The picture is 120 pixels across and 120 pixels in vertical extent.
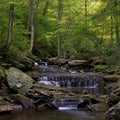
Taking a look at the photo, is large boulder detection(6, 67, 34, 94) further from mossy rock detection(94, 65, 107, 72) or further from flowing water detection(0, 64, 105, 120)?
mossy rock detection(94, 65, 107, 72)

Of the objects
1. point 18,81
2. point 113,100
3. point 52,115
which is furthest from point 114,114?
point 18,81

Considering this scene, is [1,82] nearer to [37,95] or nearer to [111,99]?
[37,95]

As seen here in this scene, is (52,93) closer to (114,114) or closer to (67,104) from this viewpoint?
(67,104)

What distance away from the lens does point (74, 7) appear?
2825 cm

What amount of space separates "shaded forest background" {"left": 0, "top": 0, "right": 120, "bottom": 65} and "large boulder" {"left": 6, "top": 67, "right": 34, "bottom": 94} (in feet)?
10.0

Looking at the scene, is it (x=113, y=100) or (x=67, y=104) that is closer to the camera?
(x=113, y=100)

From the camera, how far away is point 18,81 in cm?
1554

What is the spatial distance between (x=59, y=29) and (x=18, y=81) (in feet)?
39.9

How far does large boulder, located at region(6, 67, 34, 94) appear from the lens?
1499cm

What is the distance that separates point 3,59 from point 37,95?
5886 mm

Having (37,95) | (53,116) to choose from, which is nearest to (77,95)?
(37,95)

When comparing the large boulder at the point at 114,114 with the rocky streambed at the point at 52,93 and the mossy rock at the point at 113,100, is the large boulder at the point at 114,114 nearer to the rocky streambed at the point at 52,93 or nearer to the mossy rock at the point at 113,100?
the rocky streambed at the point at 52,93

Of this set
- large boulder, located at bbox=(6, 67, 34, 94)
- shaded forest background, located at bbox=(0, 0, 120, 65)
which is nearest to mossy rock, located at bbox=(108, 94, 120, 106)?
large boulder, located at bbox=(6, 67, 34, 94)

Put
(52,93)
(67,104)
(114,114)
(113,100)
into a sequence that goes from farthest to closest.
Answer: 1. (52,93)
2. (67,104)
3. (113,100)
4. (114,114)
